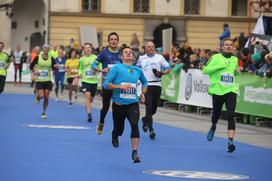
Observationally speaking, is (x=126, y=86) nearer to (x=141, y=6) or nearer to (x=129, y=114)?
(x=129, y=114)

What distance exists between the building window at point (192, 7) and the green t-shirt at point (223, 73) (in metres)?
41.0

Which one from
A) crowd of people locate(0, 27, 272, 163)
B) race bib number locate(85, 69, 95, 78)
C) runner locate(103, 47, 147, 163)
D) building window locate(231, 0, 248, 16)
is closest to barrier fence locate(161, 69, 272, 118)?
crowd of people locate(0, 27, 272, 163)

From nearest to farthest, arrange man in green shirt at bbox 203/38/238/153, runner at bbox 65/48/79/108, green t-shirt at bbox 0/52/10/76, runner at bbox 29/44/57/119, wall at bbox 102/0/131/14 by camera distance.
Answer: man in green shirt at bbox 203/38/238/153
runner at bbox 29/44/57/119
green t-shirt at bbox 0/52/10/76
runner at bbox 65/48/79/108
wall at bbox 102/0/131/14

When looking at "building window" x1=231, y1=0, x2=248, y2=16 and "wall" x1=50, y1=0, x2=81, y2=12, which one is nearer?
"wall" x1=50, y1=0, x2=81, y2=12

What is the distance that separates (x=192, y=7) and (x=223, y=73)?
41.2 metres

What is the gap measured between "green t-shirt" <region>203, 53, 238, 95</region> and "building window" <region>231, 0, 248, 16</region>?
41267 mm

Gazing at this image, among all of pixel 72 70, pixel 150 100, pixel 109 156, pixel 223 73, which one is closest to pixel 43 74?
pixel 150 100

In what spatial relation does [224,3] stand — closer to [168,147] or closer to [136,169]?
[168,147]

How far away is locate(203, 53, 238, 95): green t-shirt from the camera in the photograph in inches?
612

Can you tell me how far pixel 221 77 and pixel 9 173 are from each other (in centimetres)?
546

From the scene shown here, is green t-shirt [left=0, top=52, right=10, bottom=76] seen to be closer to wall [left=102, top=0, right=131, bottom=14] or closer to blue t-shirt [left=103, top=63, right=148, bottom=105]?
blue t-shirt [left=103, top=63, right=148, bottom=105]

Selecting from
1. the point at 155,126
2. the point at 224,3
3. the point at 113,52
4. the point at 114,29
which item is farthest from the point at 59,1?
the point at 113,52

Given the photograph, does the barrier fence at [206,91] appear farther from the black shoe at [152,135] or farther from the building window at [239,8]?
the building window at [239,8]

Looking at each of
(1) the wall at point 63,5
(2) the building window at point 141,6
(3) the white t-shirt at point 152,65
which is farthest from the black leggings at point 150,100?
(2) the building window at point 141,6
